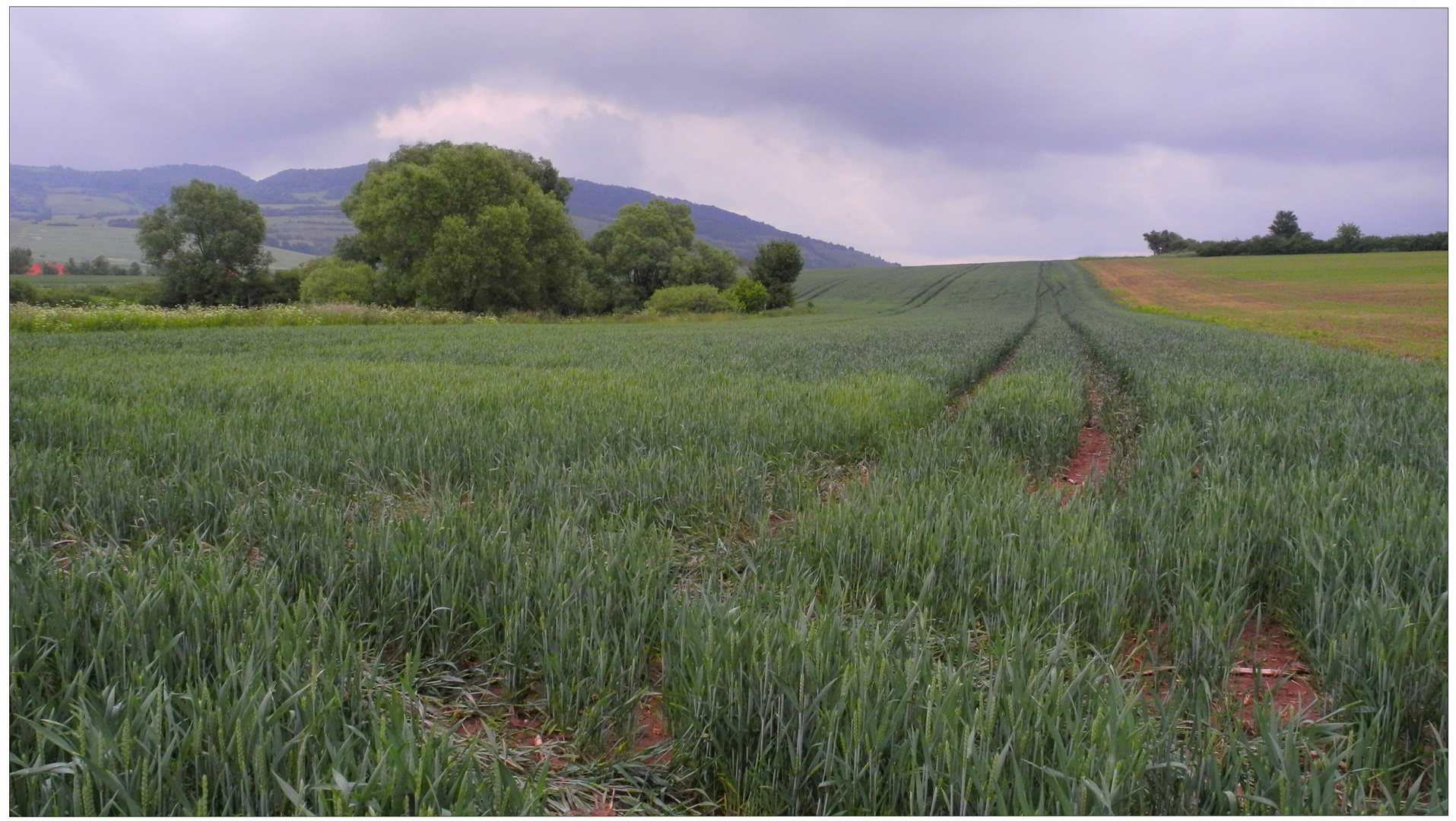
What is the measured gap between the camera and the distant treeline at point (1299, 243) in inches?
3164

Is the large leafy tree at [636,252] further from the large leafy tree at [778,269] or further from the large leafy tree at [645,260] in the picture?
the large leafy tree at [778,269]

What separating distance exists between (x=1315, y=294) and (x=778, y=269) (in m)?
37.8

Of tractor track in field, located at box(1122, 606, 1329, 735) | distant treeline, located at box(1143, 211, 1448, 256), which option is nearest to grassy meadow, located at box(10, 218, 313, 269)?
tractor track in field, located at box(1122, 606, 1329, 735)

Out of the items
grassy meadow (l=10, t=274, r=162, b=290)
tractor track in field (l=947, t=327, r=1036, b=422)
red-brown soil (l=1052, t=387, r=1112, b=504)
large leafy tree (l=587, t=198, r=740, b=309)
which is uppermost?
large leafy tree (l=587, t=198, r=740, b=309)

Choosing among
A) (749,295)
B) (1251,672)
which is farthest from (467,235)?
(1251,672)

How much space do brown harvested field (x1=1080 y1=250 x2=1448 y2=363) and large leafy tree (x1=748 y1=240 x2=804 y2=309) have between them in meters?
26.2

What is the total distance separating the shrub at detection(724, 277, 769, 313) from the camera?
57406 millimetres

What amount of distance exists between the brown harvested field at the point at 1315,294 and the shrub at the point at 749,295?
87.6 ft

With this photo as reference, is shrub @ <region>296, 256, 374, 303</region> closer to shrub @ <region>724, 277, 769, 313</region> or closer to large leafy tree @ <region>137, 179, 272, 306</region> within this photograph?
large leafy tree @ <region>137, 179, 272, 306</region>

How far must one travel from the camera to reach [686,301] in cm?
5097

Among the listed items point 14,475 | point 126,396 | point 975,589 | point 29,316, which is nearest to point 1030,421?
point 975,589

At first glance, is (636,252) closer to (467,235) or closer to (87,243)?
(467,235)

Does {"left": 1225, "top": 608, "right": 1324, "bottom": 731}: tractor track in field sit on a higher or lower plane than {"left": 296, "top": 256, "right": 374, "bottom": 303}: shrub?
lower

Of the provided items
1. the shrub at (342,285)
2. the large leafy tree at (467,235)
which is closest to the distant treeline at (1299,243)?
the large leafy tree at (467,235)
